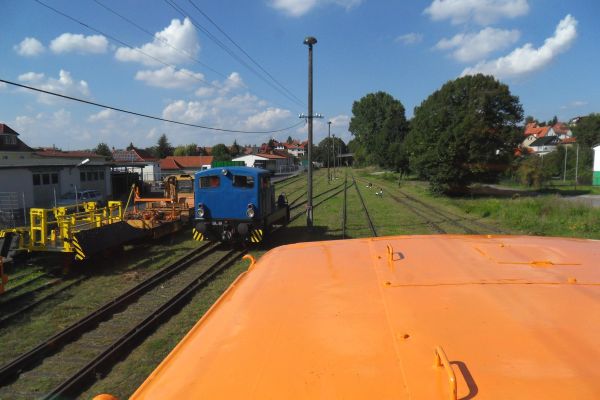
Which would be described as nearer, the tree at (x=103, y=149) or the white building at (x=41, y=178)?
the white building at (x=41, y=178)

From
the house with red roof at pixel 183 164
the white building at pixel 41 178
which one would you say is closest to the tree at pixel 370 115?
the house with red roof at pixel 183 164

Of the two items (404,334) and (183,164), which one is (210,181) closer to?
(404,334)

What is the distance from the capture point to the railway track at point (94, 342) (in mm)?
5395

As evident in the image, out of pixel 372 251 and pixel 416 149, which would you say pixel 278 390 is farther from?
pixel 416 149

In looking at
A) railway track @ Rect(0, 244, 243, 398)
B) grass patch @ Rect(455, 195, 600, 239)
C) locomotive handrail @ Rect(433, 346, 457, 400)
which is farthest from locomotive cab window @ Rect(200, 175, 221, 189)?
locomotive handrail @ Rect(433, 346, 457, 400)

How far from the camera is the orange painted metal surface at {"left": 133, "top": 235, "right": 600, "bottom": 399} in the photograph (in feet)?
4.54

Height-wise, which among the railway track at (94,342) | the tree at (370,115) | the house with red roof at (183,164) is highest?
the tree at (370,115)

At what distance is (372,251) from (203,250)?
12.0 meters

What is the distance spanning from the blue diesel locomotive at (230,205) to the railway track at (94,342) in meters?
3.57

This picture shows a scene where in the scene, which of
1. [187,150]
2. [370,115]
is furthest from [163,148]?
[370,115]

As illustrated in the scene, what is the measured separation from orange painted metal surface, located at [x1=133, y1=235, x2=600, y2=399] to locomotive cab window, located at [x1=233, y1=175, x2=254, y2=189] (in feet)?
38.3

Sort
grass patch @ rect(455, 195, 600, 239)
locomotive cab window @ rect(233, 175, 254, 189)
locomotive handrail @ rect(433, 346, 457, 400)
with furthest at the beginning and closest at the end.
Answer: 1. grass patch @ rect(455, 195, 600, 239)
2. locomotive cab window @ rect(233, 175, 254, 189)
3. locomotive handrail @ rect(433, 346, 457, 400)

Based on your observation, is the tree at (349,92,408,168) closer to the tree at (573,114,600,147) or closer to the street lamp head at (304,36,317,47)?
the tree at (573,114,600,147)

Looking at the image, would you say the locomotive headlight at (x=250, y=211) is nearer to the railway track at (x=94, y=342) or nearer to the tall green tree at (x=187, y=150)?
the railway track at (x=94, y=342)
